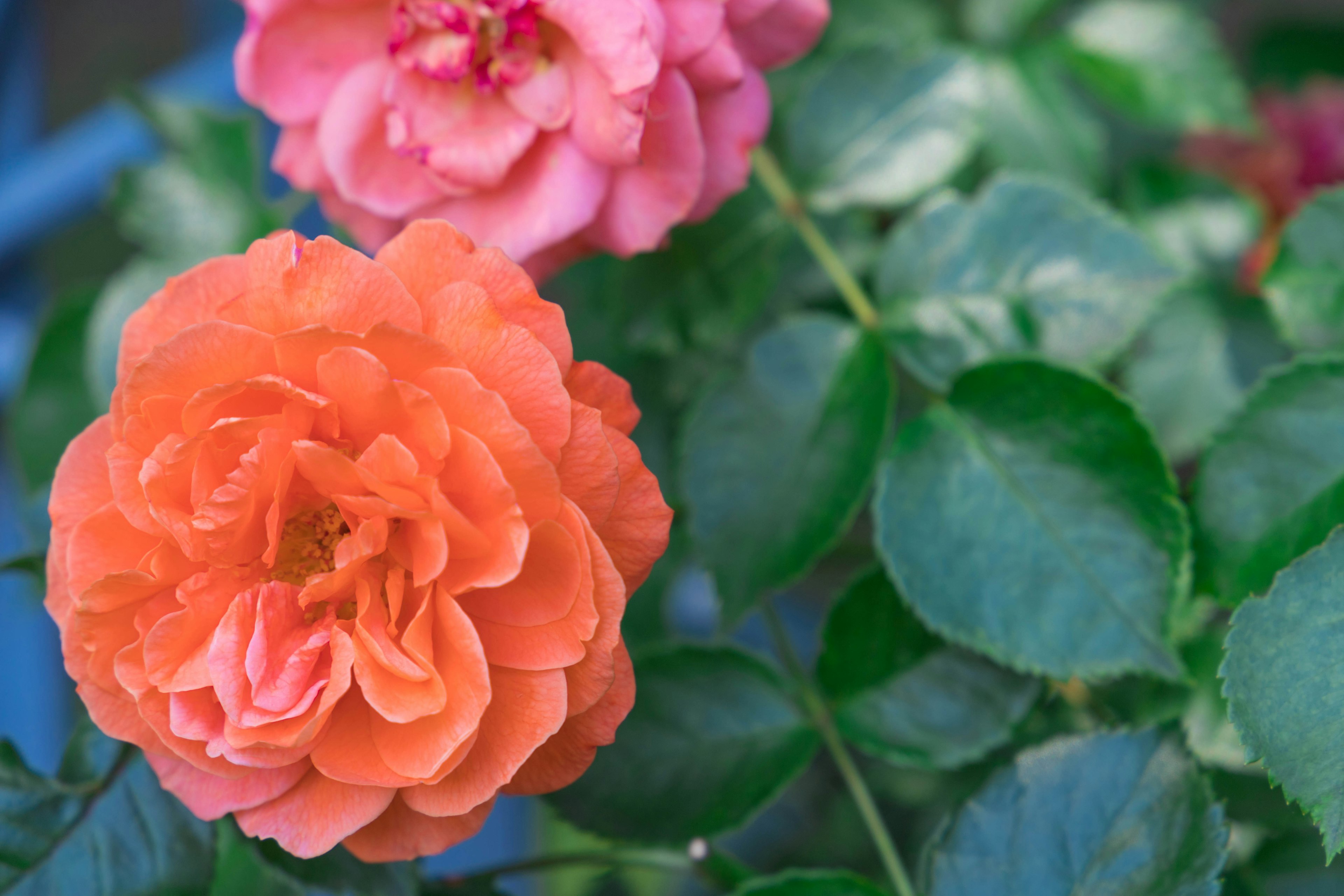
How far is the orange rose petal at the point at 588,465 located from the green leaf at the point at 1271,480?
248 mm

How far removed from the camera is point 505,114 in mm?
383

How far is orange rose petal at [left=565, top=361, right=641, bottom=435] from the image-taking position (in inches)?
13.0

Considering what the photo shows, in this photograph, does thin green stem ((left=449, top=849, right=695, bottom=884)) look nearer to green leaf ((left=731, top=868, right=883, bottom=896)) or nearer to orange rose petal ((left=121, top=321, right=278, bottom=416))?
green leaf ((left=731, top=868, right=883, bottom=896))

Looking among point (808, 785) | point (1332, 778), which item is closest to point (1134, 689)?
point (1332, 778)

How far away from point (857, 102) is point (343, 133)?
0.28 metres

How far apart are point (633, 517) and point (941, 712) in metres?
0.20

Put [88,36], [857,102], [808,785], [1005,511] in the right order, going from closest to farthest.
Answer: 1. [1005,511]
2. [857,102]
3. [808,785]
4. [88,36]

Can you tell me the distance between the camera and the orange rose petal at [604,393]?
33 cm

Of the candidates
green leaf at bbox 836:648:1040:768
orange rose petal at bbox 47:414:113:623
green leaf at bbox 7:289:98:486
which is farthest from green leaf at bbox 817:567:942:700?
green leaf at bbox 7:289:98:486

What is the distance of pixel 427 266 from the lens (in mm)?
322

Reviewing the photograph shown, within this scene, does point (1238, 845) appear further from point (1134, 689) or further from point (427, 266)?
point (427, 266)

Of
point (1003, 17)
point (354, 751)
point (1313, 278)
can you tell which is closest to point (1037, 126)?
point (1003, 17)

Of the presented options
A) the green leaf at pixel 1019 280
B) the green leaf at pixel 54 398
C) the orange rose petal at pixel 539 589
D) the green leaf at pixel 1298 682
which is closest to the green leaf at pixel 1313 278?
the green leaf at pixel 1019 280

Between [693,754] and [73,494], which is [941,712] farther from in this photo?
[73,494]
